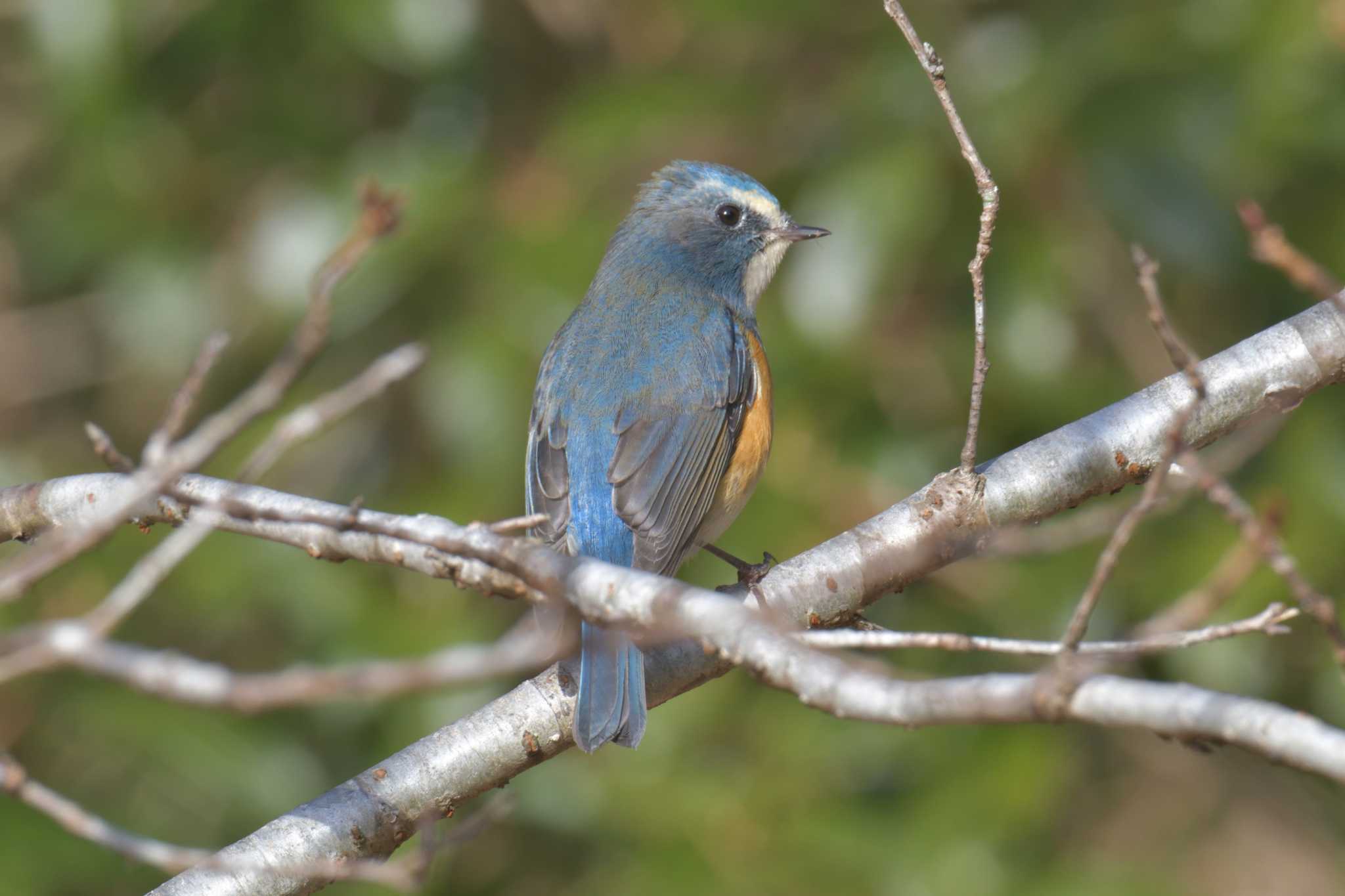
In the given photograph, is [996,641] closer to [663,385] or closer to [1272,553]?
[1272,553]

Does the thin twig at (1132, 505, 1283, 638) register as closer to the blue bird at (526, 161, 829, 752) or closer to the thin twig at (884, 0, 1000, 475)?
the thin twig at (884, 0, 1000, 475)

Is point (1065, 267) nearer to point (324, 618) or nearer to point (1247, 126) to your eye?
point (1247, 126)

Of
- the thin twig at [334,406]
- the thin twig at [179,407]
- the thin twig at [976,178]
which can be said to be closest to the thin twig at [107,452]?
the thin twig at [179,407]

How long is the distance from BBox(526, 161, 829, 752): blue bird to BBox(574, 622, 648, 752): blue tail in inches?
0.8

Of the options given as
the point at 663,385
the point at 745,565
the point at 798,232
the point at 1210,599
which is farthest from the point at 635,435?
the point at 1210,599

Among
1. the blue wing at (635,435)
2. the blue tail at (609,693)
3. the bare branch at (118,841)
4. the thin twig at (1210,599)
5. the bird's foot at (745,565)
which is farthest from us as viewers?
the blue wing at (635,435)

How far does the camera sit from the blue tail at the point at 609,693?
2.98m

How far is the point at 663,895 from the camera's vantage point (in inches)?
161

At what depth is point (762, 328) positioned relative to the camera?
4520mm

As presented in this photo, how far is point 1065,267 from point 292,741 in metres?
2.85

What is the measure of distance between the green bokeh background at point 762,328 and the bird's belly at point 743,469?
0.23ft

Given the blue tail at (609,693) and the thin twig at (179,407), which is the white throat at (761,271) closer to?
the blue tail at (609,693)

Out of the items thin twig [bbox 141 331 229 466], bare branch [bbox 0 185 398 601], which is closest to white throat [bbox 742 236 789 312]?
thin twig [bbox 141 331 229 466]

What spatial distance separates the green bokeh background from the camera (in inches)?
163
